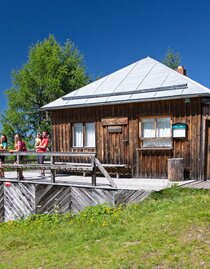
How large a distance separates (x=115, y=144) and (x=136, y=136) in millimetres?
1103

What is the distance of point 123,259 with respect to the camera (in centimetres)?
634

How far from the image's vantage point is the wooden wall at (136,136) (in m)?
14.2

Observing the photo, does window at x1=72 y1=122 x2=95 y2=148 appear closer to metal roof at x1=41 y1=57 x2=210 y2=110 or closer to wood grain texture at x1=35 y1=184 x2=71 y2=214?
metal roof at x1=41 y1=57 x2=210 y2=110

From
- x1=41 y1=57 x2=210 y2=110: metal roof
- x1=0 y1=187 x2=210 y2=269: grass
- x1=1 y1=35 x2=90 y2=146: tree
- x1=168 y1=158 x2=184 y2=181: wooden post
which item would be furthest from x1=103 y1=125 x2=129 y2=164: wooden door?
x1=1 y1=35 x2=90 y2=146: tree

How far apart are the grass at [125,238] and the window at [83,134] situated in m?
6.10

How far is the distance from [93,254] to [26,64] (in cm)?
3607

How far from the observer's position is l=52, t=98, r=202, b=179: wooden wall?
14172 mm

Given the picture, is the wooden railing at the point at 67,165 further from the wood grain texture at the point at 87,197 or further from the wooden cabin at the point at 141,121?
the wooden cabin at the point at 141,121

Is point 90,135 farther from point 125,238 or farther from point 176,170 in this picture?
point 125,238

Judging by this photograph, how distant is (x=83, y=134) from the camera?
17.2 metres

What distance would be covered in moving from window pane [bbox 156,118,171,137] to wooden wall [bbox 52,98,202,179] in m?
0.29

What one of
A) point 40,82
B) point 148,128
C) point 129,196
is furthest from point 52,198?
point 40,82

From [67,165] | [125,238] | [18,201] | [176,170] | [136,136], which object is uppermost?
[136,136]

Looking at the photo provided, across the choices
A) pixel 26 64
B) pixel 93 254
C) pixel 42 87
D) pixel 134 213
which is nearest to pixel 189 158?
pixel 134 213
